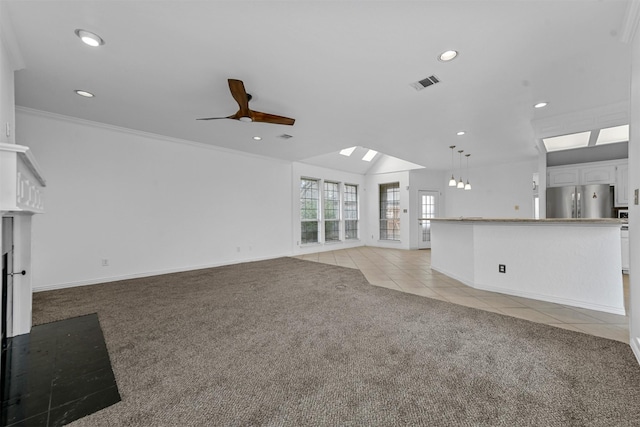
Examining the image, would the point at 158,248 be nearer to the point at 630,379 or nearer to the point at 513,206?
the point at 630,379

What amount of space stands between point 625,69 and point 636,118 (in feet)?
4.09

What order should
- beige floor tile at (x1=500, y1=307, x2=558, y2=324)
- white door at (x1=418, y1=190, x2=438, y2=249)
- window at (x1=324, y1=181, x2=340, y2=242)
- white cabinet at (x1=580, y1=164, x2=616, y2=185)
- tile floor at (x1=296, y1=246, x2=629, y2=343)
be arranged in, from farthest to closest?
white door at (x1=418, y1=190, x2=438, y2=249) < window at (x1=324, y1=181, x2=340, y2=242) < white cabinet at (x1=580, y1=164, x2=616, y2=185) < beige floor tile at (x1=500, y1=307, x2=558, y2=324) < tile floor at (x1=296, y1=246, x2=629, y2=343)

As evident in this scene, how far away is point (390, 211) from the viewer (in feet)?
27.9

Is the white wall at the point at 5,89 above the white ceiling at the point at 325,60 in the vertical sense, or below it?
below

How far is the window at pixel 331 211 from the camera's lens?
313 inches

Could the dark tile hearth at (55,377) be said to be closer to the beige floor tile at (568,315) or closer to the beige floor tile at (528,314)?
the beige floor tile at (528,314)

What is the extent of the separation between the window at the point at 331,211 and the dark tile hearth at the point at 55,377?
6.03 meters

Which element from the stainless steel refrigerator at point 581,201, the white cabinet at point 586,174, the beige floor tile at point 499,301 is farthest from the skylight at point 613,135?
the beige floor tile at point 499,301

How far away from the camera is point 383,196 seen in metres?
8.67

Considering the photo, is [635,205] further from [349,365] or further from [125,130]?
[125,130]

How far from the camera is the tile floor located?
2.47 m

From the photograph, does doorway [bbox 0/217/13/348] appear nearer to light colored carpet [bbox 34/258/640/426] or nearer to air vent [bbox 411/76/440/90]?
light colored carpet [bbox 34/258/640/426]

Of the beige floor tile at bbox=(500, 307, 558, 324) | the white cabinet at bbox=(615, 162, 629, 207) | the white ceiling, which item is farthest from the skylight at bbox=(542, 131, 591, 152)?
the beige floor tile at bbox=(500, 307, 558, 324)

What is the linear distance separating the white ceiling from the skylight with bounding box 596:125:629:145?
156 centimetres
